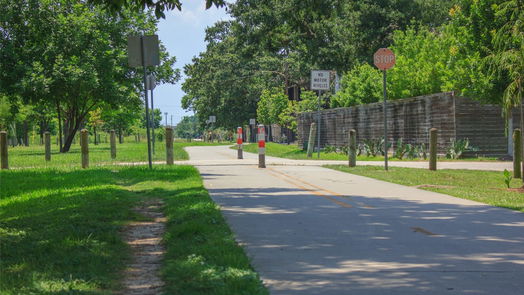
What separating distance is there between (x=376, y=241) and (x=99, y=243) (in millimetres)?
2725

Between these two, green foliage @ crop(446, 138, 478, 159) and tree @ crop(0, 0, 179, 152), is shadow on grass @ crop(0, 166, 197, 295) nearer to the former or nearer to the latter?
green foliage @ crop(446, 138, 478, 159)

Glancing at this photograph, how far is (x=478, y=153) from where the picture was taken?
2370cm

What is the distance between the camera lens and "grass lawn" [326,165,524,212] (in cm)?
1084

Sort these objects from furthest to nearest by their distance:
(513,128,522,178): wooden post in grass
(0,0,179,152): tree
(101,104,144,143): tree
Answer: (101,104,144,143): tree → (0,0,179,152): tree → (513,128,522,178): wooden post in grass

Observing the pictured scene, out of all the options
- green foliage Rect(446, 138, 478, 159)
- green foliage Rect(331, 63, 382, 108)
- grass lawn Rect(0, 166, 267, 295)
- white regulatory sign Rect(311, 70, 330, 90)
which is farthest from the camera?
green foliage Rect(331, 63, 382, 108)

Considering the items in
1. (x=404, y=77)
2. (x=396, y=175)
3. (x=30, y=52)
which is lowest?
(x=396, y=175)

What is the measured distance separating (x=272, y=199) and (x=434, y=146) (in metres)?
8.47

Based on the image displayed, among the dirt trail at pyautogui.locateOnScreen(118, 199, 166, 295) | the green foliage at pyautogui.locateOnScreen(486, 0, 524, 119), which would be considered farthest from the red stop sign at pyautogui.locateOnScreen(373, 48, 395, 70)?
the dirt trail at pyautogui.locateOnScreen(118, 199, 166, 295)

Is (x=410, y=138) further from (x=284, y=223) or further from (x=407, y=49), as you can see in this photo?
(x=284, y=223)

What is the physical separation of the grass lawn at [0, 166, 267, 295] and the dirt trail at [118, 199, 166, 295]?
94 millimetres

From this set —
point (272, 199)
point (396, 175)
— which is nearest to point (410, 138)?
point (396, 175)

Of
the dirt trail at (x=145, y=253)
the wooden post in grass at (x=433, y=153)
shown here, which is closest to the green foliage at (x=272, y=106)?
the wooden post in grass at (x=433, y=153)

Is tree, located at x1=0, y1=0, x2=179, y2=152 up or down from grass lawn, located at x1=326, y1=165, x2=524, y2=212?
up

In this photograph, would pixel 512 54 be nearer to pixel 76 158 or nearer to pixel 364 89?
pixel 76 158
